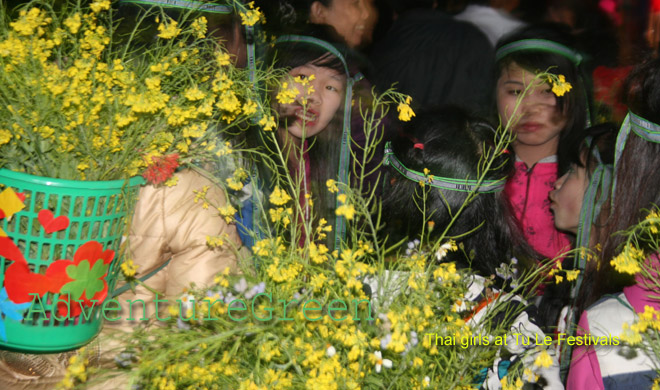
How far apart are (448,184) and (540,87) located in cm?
43

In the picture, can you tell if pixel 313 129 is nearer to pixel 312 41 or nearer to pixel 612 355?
pixel 312 41

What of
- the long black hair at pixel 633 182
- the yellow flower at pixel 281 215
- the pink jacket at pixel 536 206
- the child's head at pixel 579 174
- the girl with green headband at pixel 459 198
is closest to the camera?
the yellow flower at pixel 281 215

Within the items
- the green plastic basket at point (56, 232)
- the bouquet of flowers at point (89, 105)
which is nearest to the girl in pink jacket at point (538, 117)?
the bouquet of flowers at point (89, 105)

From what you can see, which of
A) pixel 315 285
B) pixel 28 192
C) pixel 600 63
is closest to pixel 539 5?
pixel 600 63

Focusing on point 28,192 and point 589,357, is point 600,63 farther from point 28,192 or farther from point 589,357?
point 28,192

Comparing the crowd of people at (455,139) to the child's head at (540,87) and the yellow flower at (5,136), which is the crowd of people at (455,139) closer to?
the child's head at (540,87)

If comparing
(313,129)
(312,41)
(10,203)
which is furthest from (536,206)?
(10,203)

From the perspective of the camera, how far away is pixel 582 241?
1.63 m

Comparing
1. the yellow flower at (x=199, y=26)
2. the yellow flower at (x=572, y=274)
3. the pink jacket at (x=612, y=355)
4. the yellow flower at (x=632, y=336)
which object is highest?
the yellow flower at (x=199, y=26)

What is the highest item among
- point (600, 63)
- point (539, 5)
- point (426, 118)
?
point (539, 5)

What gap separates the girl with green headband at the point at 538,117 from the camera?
1671mm

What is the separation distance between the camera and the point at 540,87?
1672 mm

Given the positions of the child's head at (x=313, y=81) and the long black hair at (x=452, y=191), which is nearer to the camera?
the long black hair at (x=452, y=191)

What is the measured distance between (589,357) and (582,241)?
1.24ft
